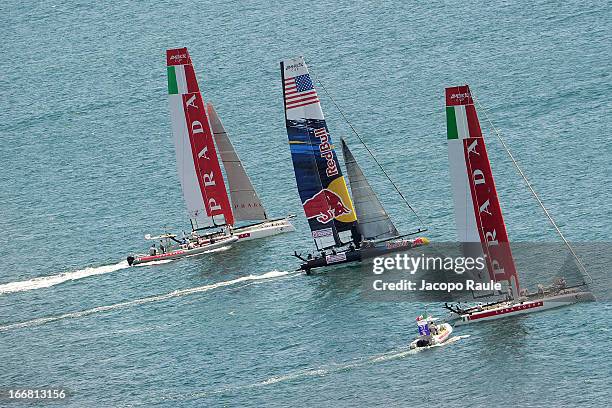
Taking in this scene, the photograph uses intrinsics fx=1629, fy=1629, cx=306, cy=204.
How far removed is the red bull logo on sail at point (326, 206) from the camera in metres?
147

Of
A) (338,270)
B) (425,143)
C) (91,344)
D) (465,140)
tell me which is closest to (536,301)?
(465,140)

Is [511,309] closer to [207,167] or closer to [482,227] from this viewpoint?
[482,227]

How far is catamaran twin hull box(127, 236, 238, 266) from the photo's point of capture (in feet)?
514

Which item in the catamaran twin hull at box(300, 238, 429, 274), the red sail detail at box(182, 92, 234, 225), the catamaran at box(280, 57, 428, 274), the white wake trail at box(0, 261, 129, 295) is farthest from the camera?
the red sail detail at box(182, 92, 234, 225)

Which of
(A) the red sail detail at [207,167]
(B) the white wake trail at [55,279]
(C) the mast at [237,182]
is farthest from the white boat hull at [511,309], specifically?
(B) the white wake trail at [55,279]

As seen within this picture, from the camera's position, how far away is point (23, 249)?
16850 cm

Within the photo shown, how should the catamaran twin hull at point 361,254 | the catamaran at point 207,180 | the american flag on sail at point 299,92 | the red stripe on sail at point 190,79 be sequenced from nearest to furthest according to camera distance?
the american flag on sail at point 299,92 → the catamaran twin hull at point 361,254 → the red stripe on sail at point 190,79 → the catamaran at point 207,180

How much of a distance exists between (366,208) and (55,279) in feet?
105

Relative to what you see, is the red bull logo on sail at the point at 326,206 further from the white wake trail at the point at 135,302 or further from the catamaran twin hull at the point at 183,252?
the catamaran twin hull at the point at 183,252

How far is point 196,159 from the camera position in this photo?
16138 cm

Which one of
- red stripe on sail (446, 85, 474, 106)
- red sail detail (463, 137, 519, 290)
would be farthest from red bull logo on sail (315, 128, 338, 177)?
red stripe on sail (446, 85, 474, 106)

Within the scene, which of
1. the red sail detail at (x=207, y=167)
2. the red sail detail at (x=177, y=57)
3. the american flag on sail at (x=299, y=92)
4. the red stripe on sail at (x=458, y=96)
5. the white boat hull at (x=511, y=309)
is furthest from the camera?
the red sail detail at (x=207, y=167)

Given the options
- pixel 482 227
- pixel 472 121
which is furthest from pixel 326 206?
pixel 472 121

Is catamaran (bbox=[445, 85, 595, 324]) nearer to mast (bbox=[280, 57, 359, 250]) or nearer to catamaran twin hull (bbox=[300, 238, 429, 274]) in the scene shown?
catamaran twin hull (bbox=[300, 238, 429, 274])
